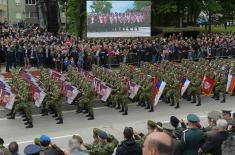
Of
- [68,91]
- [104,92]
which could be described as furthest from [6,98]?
[104,92]

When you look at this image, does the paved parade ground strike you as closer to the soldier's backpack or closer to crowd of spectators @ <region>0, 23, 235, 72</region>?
the soldier's backpack

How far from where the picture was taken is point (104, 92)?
18.2 m

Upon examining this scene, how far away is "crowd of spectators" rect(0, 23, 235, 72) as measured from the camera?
25094 millimetres

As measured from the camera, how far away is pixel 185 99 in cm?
2031

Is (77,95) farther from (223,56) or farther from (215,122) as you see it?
(223,56)

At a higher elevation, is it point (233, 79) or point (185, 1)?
point (185, 1)

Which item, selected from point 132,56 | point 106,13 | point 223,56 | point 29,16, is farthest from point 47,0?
point 29,16

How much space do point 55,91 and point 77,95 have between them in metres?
0.97

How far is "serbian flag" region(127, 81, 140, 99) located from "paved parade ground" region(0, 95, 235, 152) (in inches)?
21.2

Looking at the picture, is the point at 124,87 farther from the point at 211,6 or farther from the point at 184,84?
the point at 211,6

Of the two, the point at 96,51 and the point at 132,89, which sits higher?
the point at 96,51

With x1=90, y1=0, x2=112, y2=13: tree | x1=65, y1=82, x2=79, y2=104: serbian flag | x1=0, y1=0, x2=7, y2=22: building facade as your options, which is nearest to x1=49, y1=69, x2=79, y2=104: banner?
x1=65, y1=82, x2=79, y2=104: serbian flag

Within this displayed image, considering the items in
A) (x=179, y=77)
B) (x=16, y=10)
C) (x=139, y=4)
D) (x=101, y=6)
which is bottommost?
(x=179, y=77)

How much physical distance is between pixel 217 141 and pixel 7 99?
10.1 meters
